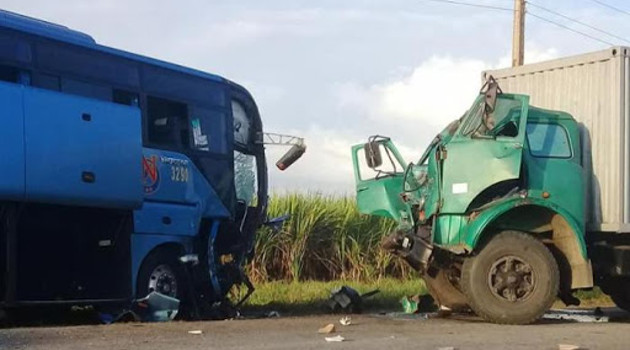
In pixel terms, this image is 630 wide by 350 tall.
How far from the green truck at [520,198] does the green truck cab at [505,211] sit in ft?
0.04

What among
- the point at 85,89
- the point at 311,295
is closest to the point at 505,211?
the point at 85,89

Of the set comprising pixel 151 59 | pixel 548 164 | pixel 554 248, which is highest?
pixel 151 59

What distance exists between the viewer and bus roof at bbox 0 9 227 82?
460 inches

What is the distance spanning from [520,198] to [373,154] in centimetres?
200

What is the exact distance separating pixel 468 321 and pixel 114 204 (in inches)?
178

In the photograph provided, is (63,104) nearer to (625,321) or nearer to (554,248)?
(554,248)

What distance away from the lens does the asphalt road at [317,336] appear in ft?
30.2

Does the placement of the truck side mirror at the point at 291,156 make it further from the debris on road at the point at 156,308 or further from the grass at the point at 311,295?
the debris on road at the point at 156,308

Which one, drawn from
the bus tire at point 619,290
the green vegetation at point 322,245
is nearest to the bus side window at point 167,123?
the bus tire at point 619,290

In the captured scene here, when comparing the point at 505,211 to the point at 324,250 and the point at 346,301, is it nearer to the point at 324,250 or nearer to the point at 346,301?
the point at 346,301

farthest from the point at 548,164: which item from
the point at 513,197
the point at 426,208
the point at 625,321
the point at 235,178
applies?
the point at 235,178

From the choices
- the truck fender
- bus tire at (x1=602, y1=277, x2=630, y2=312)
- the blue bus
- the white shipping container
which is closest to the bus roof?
the blue bus

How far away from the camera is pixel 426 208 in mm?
12227

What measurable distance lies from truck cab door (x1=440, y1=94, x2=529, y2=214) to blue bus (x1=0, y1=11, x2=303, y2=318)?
381 cm
